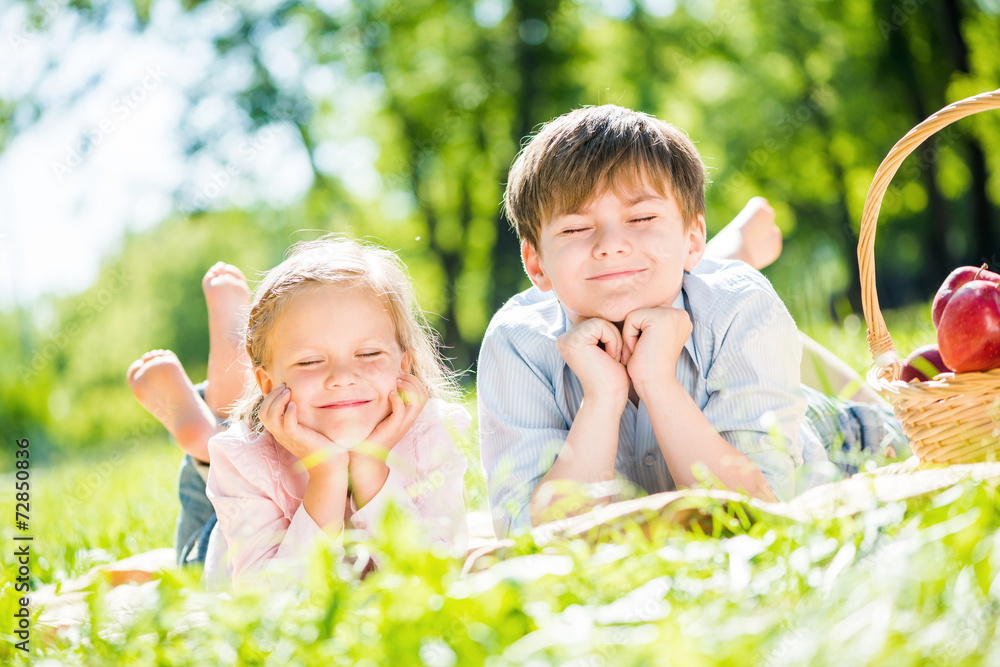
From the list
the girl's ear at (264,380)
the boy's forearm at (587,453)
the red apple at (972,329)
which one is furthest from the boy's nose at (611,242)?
the girl's ear at (264,380)

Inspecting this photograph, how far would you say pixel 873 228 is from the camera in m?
2.13

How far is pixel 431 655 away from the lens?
102 centimetres

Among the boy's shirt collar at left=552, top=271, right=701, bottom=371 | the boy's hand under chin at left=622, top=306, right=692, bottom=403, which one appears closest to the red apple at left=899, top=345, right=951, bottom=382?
the boy's shirt collar at left=552, top=271, right=701, bottom=371

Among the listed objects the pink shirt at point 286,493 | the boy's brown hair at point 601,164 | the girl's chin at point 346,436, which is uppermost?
the boy's brown hair at point 601,164

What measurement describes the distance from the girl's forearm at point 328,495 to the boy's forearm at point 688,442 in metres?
0.84

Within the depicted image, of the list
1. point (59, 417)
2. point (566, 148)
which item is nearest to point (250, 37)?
point (59, 417)

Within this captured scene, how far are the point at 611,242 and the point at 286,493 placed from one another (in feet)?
3.82

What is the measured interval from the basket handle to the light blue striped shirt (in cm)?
21

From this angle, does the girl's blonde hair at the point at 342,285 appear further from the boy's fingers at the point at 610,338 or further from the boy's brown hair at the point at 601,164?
the boy's fingers at the point at 610,338

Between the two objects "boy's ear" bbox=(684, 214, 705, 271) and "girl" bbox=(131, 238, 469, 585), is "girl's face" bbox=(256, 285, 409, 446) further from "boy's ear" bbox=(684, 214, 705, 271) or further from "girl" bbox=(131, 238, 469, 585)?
"boy's ear" bbox=(684, 214, 705, 271)

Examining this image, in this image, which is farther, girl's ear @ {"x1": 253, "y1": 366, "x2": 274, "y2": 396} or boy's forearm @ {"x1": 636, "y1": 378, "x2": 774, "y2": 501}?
girl's ear @ {"x1": 253, "y1": 366, "x2": 274, "y2": 396}

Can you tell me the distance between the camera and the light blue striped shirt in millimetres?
2139

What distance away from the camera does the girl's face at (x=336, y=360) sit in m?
2.11

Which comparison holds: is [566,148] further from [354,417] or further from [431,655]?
[431,655]
